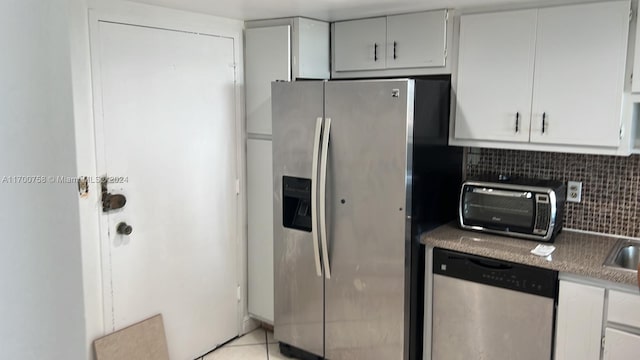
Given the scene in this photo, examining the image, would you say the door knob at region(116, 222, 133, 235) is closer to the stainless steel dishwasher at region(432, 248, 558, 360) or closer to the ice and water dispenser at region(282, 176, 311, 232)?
the ice and water dispenser at region(282, 176, 311, 232)

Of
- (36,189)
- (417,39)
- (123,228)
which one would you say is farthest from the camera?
(417,39)

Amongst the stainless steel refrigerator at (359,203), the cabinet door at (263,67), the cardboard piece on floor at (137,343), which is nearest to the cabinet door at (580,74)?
the stainless steel refrigerator at (359,203)

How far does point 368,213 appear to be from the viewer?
8.79ft

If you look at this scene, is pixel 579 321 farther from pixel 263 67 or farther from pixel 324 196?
pixel 263 67

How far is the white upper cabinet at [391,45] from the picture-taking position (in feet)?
9.29

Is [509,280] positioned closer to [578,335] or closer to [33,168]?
[578,335]

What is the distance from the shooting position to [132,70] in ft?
8.62

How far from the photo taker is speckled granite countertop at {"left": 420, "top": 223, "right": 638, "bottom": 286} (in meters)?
2.24

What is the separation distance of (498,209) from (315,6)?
145cm

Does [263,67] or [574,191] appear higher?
[263,67]

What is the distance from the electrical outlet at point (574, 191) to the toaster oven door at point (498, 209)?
38 cm

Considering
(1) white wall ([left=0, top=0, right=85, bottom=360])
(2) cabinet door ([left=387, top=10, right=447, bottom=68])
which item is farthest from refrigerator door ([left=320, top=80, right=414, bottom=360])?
(1) white wall ([left=0, top=0, right=85, bottom=360])

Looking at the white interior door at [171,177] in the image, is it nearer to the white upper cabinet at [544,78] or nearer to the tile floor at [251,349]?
the tile floor at [251,349]

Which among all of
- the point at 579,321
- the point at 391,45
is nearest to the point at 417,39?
the point at 391,45
